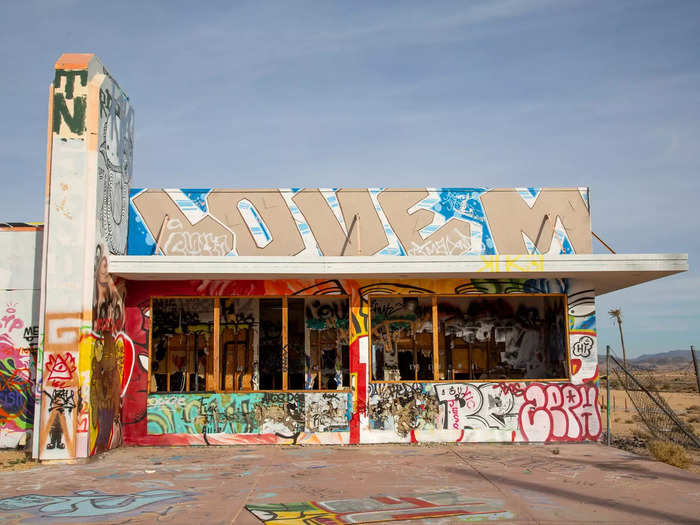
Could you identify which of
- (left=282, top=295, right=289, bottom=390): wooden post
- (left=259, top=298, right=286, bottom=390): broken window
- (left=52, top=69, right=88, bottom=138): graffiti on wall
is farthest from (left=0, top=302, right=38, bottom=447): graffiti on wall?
(left=259, top=298, right=286, bottom=390): broken window

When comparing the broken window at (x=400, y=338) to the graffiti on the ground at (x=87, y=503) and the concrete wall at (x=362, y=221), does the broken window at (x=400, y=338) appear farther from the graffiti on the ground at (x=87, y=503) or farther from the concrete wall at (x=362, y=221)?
A: the graffiti on the ground at (x=87, y=503)

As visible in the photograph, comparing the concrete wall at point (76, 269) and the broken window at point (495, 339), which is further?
the broken window at point (495, 339)

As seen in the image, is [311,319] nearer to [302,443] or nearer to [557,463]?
[302,443]

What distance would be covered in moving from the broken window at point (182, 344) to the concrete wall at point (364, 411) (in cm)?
201

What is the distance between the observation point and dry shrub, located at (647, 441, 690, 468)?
10.3 metres

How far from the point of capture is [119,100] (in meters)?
12.5

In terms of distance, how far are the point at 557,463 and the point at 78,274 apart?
813cm

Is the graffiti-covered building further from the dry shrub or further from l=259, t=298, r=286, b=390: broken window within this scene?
the dry shrub

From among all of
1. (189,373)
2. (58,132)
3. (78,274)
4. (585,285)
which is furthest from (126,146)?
(585,285)

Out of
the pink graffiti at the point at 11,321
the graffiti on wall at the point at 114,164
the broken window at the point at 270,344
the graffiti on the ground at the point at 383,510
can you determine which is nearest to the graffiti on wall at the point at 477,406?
the broken window at the point at 270,344

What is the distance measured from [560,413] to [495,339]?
10.4 feet

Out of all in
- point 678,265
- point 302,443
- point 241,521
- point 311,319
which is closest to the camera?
point 241,521

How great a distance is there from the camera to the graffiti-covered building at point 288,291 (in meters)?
10.9

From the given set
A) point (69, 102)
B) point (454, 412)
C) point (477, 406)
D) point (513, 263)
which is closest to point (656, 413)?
point (477, 406)
